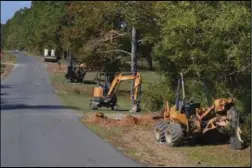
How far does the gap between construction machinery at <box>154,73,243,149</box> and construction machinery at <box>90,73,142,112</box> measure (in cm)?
120

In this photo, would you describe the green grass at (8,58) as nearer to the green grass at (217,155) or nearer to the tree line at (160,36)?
the tree line at (160,36)

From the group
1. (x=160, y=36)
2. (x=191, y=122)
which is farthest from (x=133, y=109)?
(x=160, y=36)

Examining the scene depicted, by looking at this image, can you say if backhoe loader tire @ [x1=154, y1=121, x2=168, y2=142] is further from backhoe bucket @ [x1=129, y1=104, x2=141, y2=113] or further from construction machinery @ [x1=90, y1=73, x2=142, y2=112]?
construction machinery @ [x1=90, y1=73, x2=142, y2=112]

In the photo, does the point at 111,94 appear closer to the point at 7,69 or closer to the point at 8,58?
the point at 8,58

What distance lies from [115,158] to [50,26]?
7.19 ft

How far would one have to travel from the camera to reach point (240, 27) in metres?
10.1

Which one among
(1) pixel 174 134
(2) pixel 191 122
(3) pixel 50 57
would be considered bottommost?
(1) pixel 174 134

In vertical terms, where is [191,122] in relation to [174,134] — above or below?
above

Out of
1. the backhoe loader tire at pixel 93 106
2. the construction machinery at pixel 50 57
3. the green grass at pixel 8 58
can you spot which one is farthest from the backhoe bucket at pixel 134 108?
the green grass at pixel 8 58

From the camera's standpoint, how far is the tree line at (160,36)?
24.2 feet

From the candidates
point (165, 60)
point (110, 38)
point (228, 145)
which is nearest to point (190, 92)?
point (228, 145)

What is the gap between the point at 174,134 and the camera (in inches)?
379

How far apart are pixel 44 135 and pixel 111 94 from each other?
2144mm

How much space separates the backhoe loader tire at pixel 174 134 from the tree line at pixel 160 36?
476 mm
